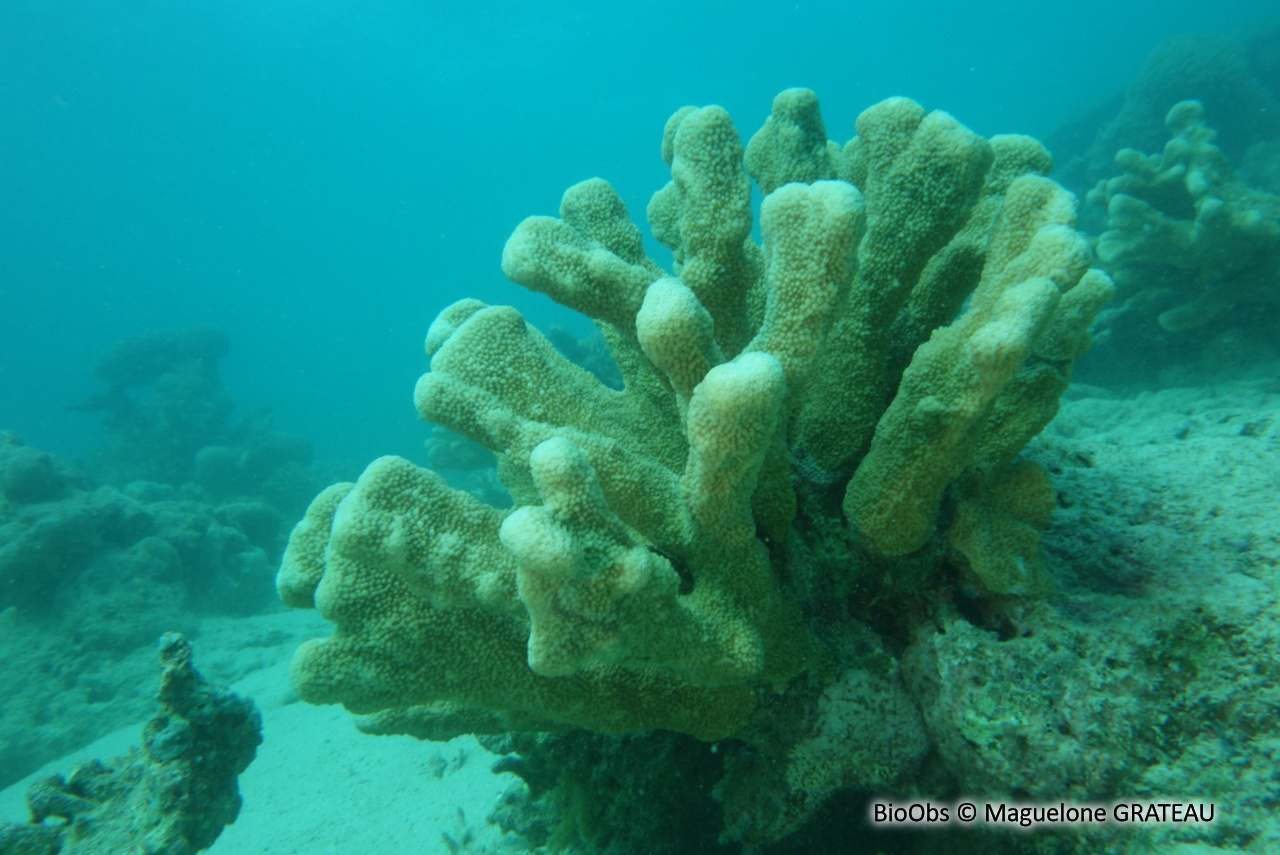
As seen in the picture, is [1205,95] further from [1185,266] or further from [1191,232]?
[1191,232]

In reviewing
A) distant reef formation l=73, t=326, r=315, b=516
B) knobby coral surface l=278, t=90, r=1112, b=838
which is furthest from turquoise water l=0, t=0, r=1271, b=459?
knobby coral surface l=278, t=90, r=1112, b=838

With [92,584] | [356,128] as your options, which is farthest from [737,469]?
[356,128]

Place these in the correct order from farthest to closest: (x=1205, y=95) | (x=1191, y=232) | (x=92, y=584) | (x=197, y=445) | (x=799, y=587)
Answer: (x=197, y=445) < (x=1205, y=95) < (x=92, y=584) < (x=1191, y=232) < (x=799, y=587)

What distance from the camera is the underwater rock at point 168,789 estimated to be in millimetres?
3191

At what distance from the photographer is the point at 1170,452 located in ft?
8.09

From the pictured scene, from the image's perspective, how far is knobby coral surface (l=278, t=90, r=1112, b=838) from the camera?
1434 millimetres

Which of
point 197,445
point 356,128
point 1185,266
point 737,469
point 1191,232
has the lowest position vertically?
point 737,469

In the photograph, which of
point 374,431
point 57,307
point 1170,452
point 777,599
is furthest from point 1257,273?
point 57,307

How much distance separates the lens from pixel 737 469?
4.89 ft

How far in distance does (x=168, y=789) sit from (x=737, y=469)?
11.9 ft

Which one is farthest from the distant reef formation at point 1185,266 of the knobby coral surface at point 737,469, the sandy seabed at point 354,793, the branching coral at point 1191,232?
the sandy seabed at point 354,793

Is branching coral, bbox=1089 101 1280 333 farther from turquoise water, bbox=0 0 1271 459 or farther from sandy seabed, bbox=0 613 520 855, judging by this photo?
turquoise water, bbox=0 0 1271 459

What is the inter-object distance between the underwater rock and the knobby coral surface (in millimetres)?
1995

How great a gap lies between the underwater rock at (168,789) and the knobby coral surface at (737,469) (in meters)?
2.00
